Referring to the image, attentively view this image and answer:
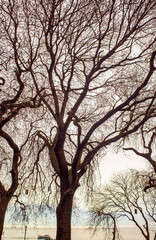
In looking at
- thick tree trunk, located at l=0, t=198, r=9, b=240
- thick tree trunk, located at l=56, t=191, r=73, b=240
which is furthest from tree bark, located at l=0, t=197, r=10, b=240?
thick tree trunk, located at l=56, t=191, r=73, b=240

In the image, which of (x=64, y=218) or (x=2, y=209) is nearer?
(x=64, y=218)

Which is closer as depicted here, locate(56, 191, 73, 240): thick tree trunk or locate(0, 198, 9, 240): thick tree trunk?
locate(56, 191, 73, 240): thick tree trunk

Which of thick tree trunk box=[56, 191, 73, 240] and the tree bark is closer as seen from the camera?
thick tree trunk box=[56, 191, 73, 240]

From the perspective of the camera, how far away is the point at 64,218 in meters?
6.39

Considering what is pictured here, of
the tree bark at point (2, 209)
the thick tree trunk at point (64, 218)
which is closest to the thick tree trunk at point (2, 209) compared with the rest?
the tree bark at point (2, 209)

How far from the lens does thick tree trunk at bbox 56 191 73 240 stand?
6207mm

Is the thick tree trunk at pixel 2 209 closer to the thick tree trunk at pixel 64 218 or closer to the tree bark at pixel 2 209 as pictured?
the tree bark at pixel 2 209

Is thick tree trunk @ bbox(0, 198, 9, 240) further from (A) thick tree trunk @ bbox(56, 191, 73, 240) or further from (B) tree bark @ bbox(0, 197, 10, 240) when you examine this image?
(A) thick tree trunk @ bbox(56, 191, 73, 240)

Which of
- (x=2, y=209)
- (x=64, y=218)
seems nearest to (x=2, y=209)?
(x=2, y=209)

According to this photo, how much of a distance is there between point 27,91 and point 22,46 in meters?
1.49

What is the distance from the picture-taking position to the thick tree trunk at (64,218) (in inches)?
244

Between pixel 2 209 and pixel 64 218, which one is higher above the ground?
pixel 2 209

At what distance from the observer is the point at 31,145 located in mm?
7348

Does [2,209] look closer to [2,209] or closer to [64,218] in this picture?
[2,209]
